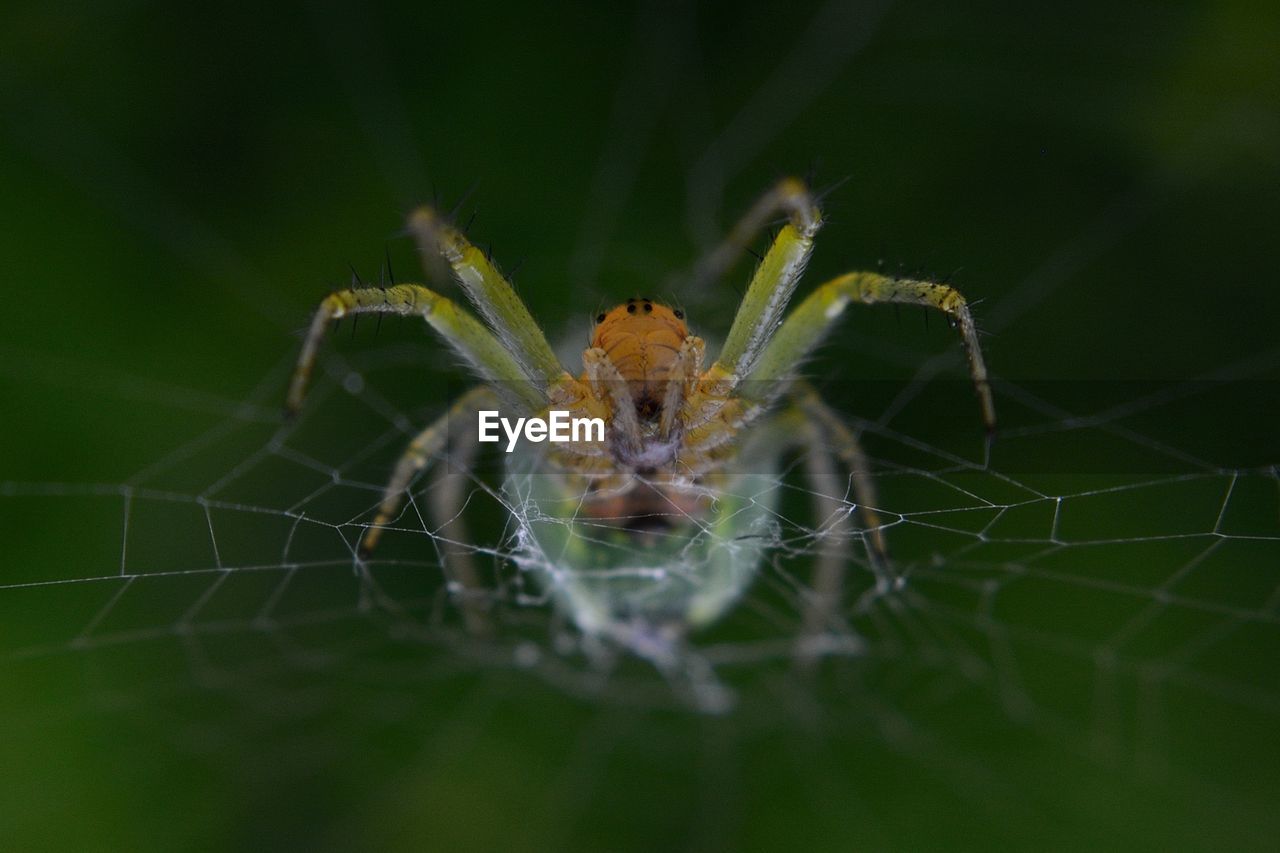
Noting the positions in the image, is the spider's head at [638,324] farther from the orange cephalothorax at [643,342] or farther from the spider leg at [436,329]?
the spider leg at [436,329]

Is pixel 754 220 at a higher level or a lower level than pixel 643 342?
higher

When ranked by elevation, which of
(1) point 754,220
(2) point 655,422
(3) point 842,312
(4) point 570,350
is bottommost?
(2) point 655,422

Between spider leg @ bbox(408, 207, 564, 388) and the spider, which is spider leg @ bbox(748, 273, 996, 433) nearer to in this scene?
the spider

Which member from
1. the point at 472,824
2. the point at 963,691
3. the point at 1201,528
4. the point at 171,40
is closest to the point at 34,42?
the point at 171,40

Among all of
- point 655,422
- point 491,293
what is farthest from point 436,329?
point 655,422

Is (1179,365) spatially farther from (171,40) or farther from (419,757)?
(171,40)

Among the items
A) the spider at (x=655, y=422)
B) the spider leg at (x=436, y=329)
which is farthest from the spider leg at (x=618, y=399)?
the spider leg at (x=436, y=329)

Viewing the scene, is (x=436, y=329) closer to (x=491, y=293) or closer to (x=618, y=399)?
(x=491, y=293)
